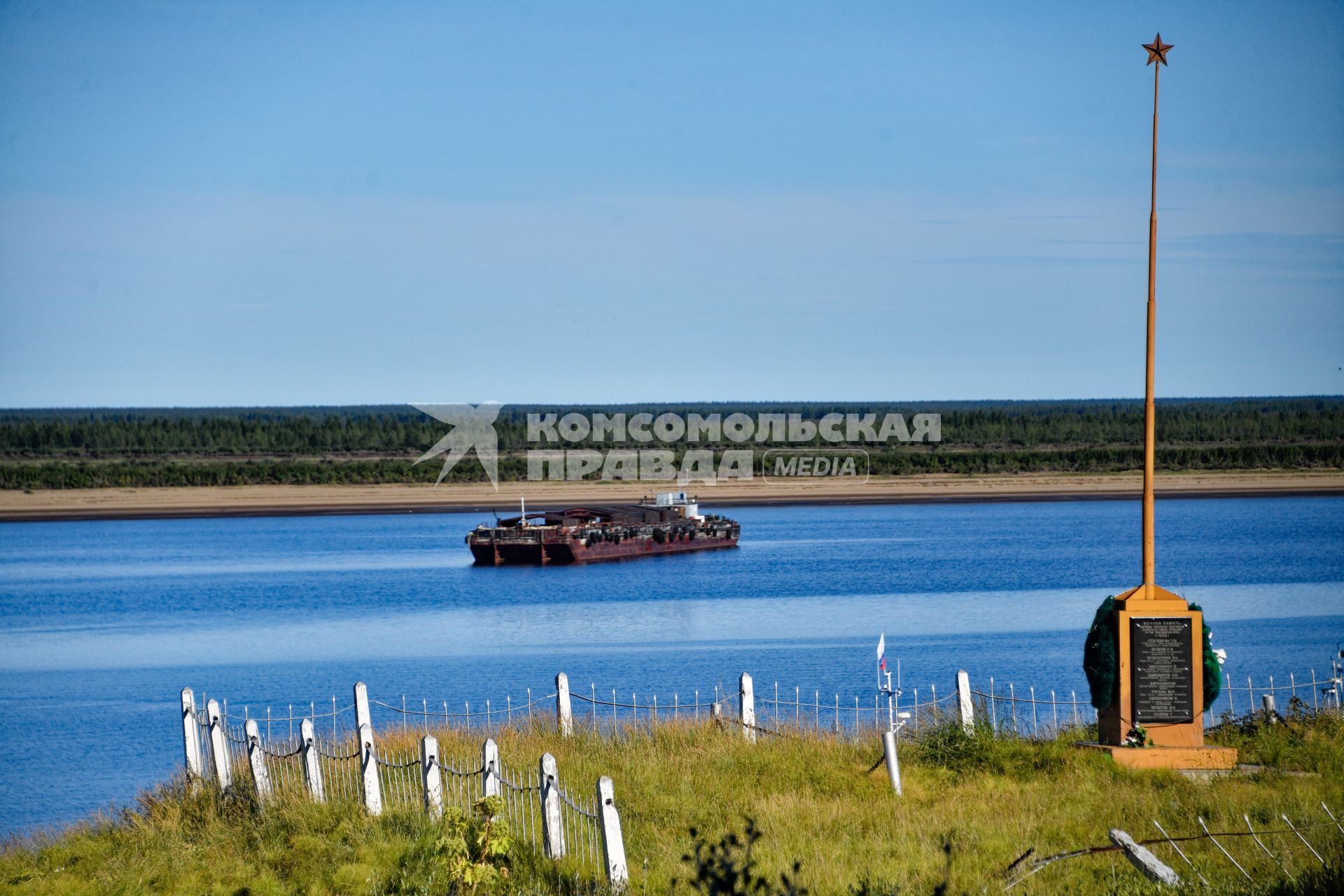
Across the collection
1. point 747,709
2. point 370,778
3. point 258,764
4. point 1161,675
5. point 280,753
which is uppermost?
point 1161,675

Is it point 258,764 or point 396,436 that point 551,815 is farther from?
point 396,436

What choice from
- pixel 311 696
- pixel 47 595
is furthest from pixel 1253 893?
pixel 47 595

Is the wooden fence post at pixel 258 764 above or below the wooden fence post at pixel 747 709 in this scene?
below

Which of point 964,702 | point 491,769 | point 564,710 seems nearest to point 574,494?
point 564,710

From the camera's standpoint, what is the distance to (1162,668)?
16.0m

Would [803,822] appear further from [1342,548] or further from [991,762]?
[1342,548]

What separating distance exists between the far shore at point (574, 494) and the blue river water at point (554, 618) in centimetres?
1082

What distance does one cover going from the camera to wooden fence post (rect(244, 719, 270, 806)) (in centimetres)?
1678

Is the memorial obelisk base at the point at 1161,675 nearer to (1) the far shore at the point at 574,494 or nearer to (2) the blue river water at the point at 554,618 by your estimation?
(2) the blue river water at the point at 554,618

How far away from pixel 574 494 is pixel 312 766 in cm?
10227

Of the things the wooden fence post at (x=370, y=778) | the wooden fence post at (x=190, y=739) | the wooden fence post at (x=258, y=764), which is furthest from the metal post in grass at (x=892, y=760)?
the wooden fence post at (x=190, y=739)

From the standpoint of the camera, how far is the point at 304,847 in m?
14.7

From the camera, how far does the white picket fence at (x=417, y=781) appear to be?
12.8 metres

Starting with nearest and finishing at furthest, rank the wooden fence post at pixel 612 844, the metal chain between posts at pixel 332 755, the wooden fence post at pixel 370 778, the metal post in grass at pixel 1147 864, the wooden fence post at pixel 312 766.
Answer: the metal post in grass at pixel 1147 864 → the wooden fence post at pixel 612 844 → the wooden fence post at pixel 370 778 → the wooden fence post at pixel 312 766 → the metal chain between posts at pixel 332 755
